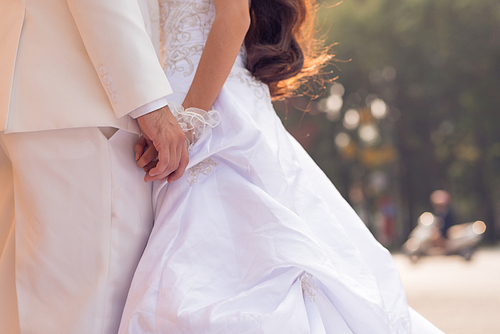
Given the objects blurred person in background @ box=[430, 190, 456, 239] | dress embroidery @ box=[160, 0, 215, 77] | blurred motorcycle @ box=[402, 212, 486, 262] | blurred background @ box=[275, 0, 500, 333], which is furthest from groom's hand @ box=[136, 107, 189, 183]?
blurred background @ box=[275, 0, 500, 333]

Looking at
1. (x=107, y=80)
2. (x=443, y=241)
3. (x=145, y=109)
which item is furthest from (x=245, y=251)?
(x=443, y=241)

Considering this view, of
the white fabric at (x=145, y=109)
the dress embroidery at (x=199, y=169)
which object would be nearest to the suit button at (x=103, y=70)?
the white fabric at (x=145, y=109)

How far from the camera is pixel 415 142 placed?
62.1 ft

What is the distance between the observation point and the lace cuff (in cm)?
142

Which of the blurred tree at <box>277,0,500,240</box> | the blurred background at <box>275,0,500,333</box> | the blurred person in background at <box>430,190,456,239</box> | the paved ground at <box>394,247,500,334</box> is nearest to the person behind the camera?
the paved ground at <box>394,247,500,334</box>

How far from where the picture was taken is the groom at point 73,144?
1.24 meters

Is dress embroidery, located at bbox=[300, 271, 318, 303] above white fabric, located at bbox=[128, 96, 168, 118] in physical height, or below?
below

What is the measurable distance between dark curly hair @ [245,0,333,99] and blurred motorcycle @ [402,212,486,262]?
10.4 metres

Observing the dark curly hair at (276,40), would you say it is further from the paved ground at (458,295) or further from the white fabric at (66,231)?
the paved ground at (458,295)

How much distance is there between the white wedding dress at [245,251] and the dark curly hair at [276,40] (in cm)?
17

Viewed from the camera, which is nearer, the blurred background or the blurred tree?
the blurred tree

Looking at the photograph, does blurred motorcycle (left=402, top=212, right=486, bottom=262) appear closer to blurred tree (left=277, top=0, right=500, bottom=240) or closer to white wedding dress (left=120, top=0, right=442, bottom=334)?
blurred tree (left=277, top=0, right=500, bottom=240)

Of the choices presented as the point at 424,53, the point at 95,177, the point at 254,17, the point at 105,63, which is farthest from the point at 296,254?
the point at 424,53

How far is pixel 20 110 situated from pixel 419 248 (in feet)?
38.5
